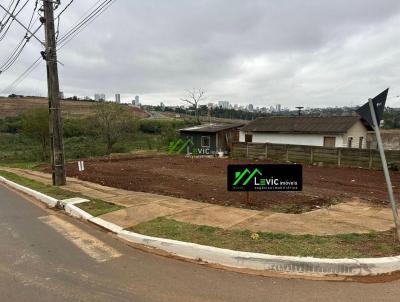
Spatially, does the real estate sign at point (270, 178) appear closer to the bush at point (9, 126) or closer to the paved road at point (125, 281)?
the paved road at point (125, 281)

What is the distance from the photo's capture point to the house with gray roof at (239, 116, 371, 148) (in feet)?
100

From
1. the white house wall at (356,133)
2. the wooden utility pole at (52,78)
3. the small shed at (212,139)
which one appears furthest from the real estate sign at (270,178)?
the small shed at (212,139)

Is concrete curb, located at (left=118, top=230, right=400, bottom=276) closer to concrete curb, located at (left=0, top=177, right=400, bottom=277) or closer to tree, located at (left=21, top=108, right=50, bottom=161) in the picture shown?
concrete curb, located at (left=0, top=177, right=400, bottom=277)

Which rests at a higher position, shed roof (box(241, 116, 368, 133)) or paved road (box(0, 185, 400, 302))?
shed roof (box(241, 116, 368, 133))

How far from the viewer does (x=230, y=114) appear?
373 ft

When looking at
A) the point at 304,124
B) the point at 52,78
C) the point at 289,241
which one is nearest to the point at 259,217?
the point at 289,241

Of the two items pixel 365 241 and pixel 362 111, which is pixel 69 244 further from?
pixel 362 111

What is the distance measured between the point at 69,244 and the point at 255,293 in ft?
13.0

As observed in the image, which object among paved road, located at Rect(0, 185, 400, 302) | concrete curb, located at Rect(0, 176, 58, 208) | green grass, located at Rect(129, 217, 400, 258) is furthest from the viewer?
concrete curb, located at Rect(0, 176, 58, 208)

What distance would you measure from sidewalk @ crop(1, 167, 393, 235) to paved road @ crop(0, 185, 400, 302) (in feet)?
6.03

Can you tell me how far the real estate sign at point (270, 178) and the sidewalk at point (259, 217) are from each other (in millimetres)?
665

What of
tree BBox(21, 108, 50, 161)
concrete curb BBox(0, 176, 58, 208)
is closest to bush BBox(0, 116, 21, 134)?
tree BBox(21, 108, 50, 161)

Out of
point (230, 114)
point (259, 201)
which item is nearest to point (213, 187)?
point (259, 201)

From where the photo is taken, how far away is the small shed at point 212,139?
38.3m
